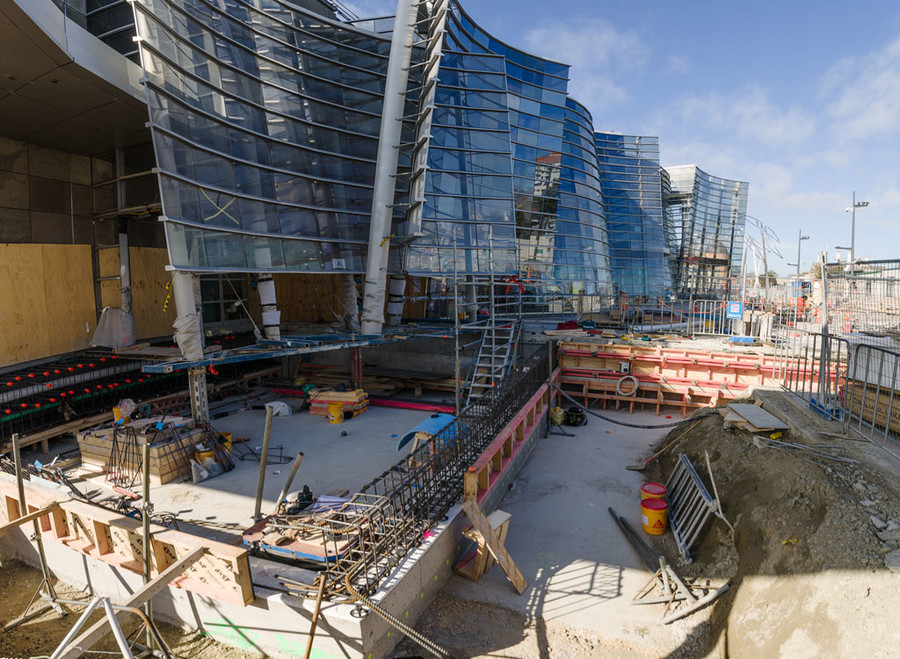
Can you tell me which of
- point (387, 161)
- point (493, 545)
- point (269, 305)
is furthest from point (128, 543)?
point (387, 161)

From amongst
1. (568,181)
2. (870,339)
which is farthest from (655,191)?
(870,339)

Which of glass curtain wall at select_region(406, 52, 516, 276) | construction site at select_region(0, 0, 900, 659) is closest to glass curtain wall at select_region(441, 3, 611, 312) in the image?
construction site at select_region(0, 0, 900, 659)

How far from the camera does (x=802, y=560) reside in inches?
208

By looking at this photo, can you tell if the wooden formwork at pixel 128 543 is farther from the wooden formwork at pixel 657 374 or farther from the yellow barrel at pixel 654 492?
the wooden formwork at pixel 657 374

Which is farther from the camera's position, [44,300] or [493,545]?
[44,300]

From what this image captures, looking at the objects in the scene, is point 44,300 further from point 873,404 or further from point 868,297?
point 868,297

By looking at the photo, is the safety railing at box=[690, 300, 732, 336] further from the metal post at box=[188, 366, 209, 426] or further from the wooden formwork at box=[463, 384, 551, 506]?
the metal post at box=[188, 366, 209, 426]

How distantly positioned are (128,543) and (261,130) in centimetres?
1197

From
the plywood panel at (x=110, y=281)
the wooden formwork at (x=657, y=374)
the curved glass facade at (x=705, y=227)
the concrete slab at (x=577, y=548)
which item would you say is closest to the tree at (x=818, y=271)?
the wooden formwork at (x=657, y=374)

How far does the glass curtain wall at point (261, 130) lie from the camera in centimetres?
1121

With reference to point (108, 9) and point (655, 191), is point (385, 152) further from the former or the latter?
point (655, 191)

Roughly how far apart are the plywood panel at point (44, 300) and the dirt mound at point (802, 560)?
56.1ft

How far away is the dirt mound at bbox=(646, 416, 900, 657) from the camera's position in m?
4.39

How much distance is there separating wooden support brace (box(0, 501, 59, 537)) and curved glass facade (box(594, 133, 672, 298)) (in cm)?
3776
